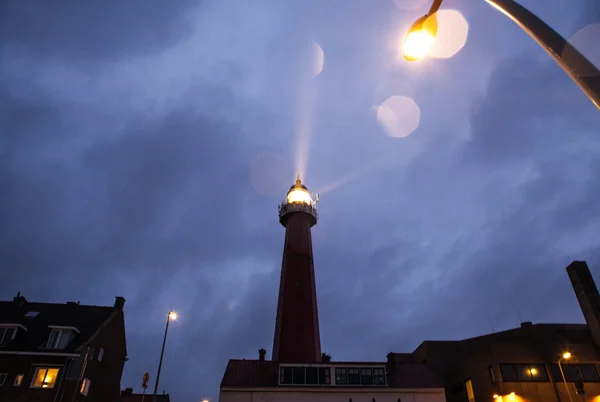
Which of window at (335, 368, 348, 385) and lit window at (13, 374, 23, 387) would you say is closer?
lit window at (13, 374, 23, 387)

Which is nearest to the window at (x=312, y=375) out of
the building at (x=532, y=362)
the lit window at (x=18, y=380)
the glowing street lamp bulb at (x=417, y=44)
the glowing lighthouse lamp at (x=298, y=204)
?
the building at (x=532, y=362)

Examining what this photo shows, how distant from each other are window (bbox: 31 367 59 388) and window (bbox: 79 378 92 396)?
9.26 feet

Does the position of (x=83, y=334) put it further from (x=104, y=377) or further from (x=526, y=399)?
(x=526, y=399)

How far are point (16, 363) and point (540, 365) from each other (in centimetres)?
5051

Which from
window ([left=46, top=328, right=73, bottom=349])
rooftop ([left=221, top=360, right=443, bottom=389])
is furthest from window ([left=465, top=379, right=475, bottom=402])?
window ([left=46, top=328, right=73, bottom=349])

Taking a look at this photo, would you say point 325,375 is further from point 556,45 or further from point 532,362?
point 556,45

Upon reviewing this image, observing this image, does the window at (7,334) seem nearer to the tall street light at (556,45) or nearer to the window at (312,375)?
the window at (312,375)

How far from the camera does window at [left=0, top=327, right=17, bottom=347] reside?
Answer: 1489 inches

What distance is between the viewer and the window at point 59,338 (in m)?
37.8

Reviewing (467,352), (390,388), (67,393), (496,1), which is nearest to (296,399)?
(390,388)

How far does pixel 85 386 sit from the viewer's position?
126ft

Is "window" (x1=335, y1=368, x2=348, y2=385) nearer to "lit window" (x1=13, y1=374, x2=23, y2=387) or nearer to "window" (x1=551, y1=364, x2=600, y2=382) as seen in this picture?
"window" (x1=551, y1=364, x2=600, y2=382)

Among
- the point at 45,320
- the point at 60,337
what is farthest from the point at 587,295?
the point at 45,320

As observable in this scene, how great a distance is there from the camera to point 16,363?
1422 inches
